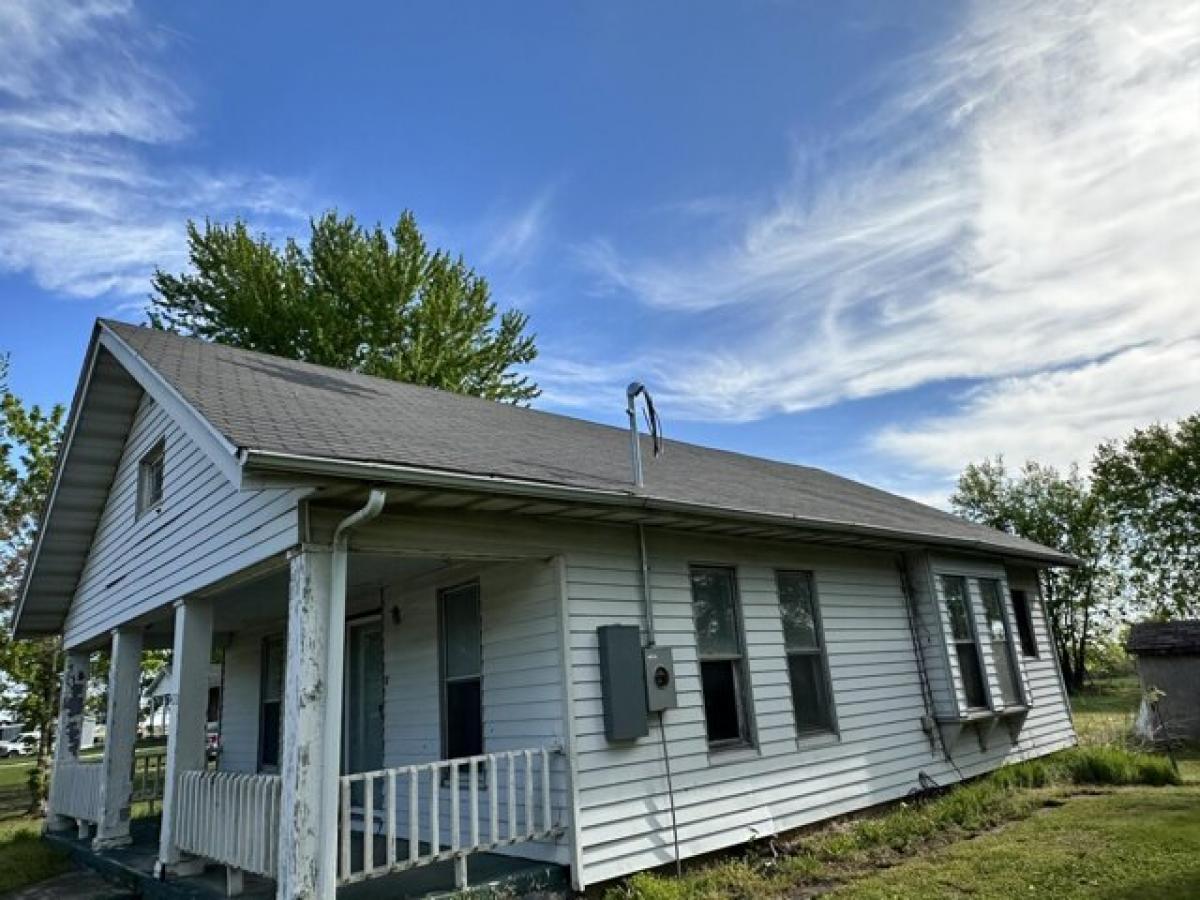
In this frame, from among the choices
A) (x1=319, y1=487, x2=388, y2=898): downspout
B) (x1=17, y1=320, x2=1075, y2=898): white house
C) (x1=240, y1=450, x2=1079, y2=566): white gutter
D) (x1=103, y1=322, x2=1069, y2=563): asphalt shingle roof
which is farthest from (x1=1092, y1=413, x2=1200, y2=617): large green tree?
(x1=319, y1=487, x2=388, y2=898): downspout

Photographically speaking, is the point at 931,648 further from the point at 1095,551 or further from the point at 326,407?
the point at 1095,551

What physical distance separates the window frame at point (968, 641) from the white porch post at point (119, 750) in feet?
30.9

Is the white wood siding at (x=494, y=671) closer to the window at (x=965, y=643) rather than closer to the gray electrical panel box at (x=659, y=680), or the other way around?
the gray electrical panel box at (x=659, y=680)

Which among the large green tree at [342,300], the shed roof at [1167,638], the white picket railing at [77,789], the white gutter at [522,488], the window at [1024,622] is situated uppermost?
the large green tree at [342,300]

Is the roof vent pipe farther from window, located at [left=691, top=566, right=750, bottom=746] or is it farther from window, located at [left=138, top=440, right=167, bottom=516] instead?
window, located at [left=138, top=440, right=167, bottom=516]

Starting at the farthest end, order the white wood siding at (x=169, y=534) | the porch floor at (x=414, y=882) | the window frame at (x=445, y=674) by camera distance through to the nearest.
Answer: the window frame at (x=445, y=674) < the white wood siding at (x=169, y=534) < the porch floor at (x=414, y=882)

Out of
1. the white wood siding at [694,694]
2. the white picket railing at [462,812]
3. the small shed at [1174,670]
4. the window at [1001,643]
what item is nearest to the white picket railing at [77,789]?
the white wood siding at [694,694]

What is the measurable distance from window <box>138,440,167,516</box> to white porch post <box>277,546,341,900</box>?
4.66 m

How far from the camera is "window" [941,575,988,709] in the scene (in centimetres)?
938

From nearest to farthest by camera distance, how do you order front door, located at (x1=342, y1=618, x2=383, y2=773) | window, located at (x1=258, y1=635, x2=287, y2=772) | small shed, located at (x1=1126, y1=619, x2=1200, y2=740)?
1. front door, located at (x1=342, y1=618, x2=383, y2=773)
2. window, located at (x1=258, y1=635, x2=287, y2=772)
3. small shed, located at (x1=1126, y1=619, x2=1200, y2=740)

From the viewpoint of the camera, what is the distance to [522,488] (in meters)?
5.19

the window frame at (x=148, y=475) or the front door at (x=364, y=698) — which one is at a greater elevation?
the window frame at (x=148, y=475)

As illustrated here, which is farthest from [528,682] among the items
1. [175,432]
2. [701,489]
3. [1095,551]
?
[1095,551]

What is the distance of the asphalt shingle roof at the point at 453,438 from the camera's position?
5.18 m
